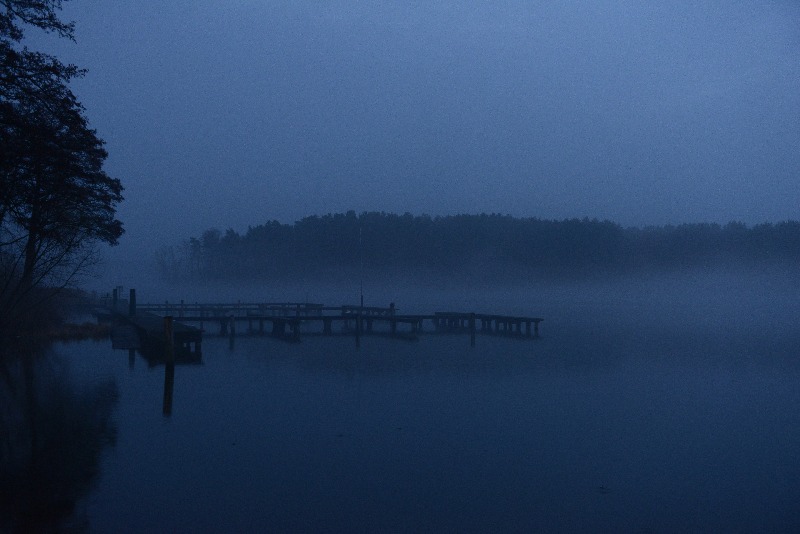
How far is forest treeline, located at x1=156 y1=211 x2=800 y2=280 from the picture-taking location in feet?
302

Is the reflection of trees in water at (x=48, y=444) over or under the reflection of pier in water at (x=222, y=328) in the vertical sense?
under

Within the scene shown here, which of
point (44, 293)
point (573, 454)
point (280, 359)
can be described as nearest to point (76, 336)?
point (44, 293)

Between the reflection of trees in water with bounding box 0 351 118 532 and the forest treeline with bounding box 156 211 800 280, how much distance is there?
7555 centimetres

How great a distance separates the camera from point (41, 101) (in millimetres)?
10547

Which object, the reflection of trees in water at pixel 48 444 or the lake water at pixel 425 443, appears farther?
the lake water at pixel 425 443

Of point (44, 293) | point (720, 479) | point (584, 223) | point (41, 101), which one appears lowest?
point (720, 479)

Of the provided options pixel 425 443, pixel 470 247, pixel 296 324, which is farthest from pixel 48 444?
pixel 470 247

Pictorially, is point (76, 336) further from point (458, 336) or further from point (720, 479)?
point (720, 479)

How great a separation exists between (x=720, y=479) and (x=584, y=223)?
98.6 meters

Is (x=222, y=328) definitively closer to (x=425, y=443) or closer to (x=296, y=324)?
(x=296, y=324)

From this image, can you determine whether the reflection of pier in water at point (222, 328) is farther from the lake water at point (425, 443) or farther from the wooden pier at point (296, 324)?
the lake water at point (425, 443)

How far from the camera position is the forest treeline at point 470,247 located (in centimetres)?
9212

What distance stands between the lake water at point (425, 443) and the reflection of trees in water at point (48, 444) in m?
0.07

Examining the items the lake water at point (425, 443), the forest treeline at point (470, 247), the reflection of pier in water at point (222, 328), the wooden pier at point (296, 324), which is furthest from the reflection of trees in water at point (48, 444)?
the forest treeline at point (470, 247)
